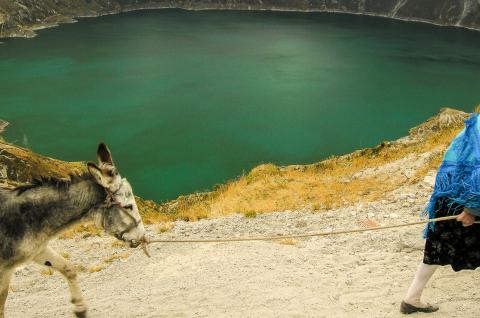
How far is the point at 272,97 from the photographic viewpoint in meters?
55.6

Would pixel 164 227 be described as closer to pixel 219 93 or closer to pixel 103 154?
pixel 103 154

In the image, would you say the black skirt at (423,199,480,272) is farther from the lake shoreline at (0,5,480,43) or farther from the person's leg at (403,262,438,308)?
the lake shoreline at (0,5,480,43)

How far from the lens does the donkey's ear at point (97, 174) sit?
576 centimetres

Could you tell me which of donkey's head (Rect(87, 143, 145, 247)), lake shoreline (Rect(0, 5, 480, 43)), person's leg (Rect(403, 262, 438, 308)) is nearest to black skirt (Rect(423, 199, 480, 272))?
person's leg (Rect(403, 262, 438, 308))

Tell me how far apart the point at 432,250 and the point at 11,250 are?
591 centimetres

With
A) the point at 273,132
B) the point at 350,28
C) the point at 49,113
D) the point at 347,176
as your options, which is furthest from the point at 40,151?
the point at 350,28

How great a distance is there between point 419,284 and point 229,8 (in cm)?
14167

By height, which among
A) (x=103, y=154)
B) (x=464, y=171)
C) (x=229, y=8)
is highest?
(x=229, y=8)

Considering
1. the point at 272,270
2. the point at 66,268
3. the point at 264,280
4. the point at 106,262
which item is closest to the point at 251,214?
the point at 106,262

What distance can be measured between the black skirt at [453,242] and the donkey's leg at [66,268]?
18.3 ft

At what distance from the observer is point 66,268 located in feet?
22.7

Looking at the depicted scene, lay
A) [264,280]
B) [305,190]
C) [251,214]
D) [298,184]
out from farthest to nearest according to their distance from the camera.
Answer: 1. [298,184]
2. [305,190]
3. [251,214]
4. [264,280]

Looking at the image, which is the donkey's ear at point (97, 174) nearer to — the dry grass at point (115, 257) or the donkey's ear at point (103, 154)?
the donkey's ear at point (103, 154)

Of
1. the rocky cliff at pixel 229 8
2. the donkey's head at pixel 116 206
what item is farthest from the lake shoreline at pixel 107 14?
the donkey's head at pixel 116 206
